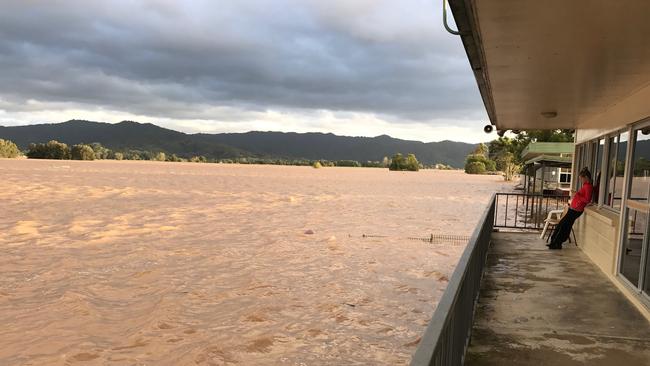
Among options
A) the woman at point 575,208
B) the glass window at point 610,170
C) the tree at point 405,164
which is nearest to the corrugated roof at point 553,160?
the woman at point 575,208

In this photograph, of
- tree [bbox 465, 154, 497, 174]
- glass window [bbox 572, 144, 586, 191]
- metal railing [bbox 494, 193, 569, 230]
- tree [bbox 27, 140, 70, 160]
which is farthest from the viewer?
tree [bbox 27, 140, 70, 160]

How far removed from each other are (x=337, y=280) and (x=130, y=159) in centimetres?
11679

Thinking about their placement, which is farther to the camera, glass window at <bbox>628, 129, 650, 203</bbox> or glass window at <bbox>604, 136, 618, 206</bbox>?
glass window at <bbox>604, 136, 618, 206</bbox>

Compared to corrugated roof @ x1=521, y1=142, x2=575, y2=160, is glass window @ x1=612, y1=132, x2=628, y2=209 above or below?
below

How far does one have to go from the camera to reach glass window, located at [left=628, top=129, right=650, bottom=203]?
535cm

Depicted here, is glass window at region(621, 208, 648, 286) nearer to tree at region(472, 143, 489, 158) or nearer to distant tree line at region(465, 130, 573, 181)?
distant tree line at region(465, 130, 573, 181)

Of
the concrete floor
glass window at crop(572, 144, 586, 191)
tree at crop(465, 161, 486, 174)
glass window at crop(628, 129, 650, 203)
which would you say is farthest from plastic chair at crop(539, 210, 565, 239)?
tree at crop(465, 161, 486, 174)

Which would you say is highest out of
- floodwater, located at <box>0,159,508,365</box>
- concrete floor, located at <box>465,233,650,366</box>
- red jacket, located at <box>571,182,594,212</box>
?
red jacket, located at <box>571,182,594,212</box>

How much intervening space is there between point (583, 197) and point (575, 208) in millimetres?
243

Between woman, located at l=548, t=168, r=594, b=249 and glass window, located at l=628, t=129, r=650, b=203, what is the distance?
1803mm

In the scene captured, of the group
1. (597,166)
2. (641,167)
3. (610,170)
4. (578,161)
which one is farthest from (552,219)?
(641,167)

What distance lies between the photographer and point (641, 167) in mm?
5512

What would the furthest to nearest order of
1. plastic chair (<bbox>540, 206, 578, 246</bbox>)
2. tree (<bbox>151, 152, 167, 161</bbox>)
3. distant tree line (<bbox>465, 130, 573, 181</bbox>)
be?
tree (<bbox>151, 152, 167, 161</bbox>), distant tree line (<bbox>465, 130, 573, 181</bbox>), plastic chair (<bbox>540, 206, 578, 246</bbox>)

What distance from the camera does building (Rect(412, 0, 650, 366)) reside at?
8.96 ft
